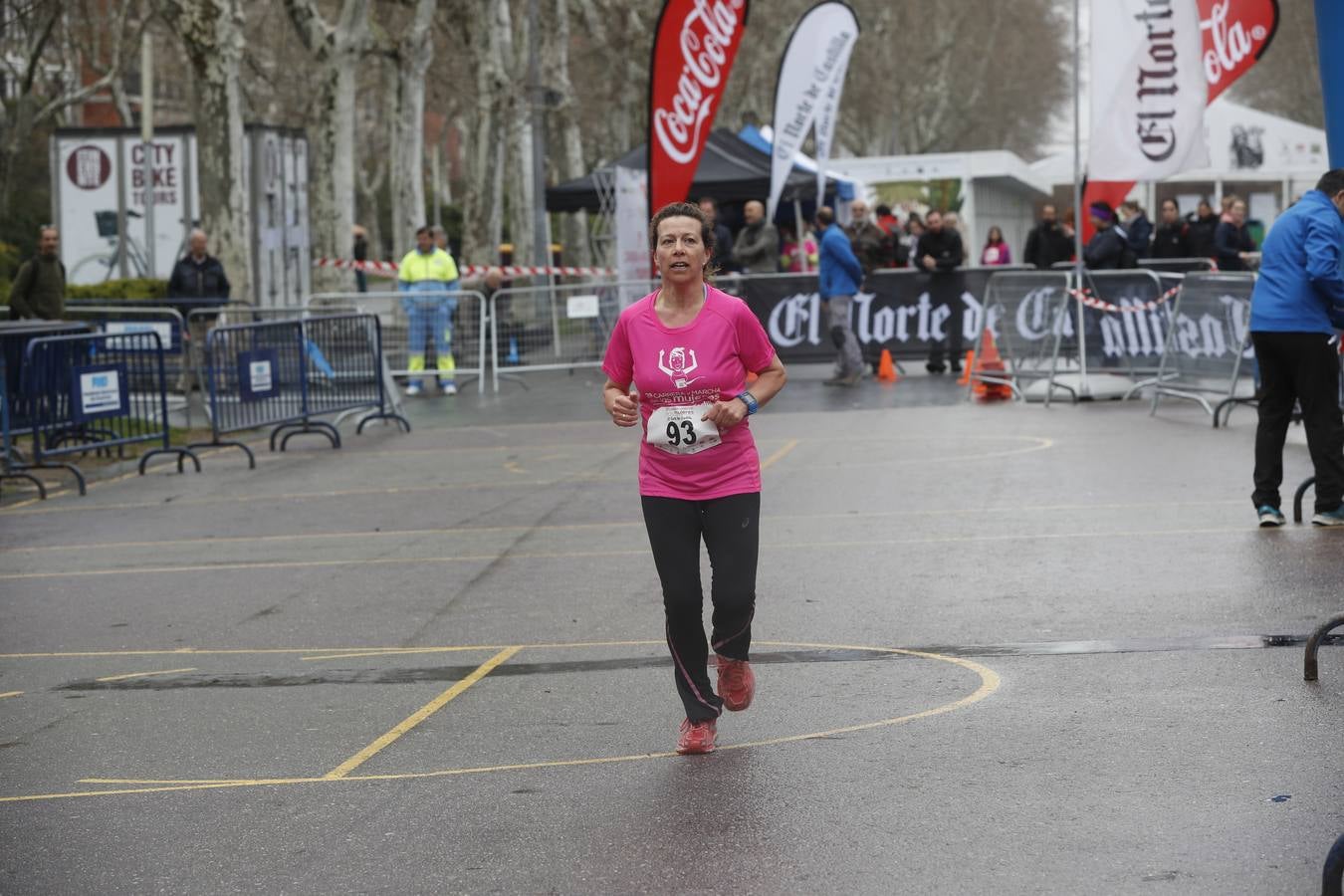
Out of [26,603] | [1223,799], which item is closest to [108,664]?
[26,603]

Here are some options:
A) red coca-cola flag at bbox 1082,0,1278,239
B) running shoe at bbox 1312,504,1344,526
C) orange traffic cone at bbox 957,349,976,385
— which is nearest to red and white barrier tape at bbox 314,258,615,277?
orange traffic cone at bbox 957,349,976,385

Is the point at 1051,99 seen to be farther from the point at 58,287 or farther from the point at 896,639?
the point at 896,639

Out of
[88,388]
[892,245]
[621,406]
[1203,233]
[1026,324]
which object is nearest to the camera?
[621,406]

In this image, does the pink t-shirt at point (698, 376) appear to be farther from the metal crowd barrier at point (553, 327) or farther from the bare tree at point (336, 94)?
the bare tree at point (336, 94)

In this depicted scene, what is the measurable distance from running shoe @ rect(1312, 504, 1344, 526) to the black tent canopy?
766 inches

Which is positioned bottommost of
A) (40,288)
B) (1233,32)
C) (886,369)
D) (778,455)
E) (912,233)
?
Result: (778,455)

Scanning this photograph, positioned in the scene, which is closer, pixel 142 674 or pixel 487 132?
pixel 142 674

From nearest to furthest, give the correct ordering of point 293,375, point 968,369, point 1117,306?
point 293,375
point 1117,306
point 968,369

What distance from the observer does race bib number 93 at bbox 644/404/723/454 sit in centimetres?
650

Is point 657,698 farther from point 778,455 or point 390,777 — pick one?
point 778,455

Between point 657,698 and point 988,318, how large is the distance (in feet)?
45.5

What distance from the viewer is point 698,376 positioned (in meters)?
6.55

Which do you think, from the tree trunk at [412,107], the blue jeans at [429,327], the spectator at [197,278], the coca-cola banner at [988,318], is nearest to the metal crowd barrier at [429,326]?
the blue jeans at [429,327]

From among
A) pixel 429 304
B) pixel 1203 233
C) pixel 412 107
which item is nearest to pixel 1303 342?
pixel 429 304
